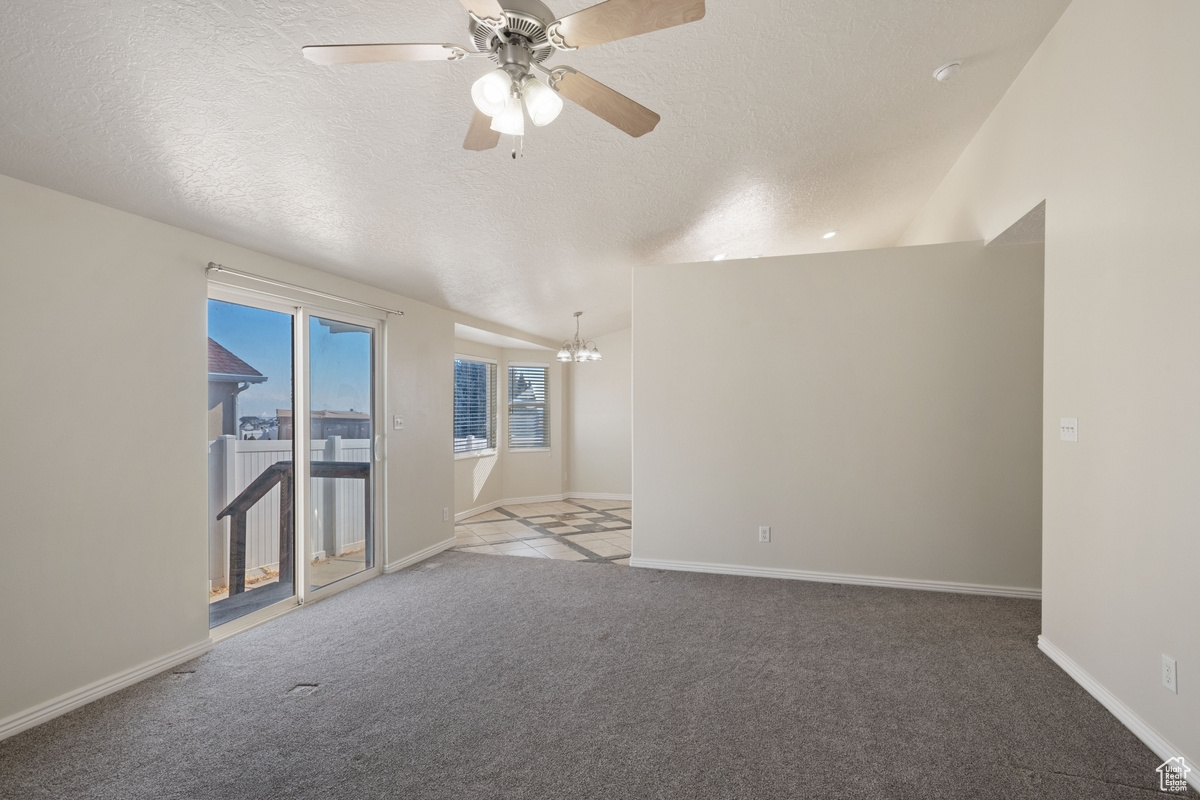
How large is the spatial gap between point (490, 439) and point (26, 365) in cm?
552

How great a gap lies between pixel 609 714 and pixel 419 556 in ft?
10.3

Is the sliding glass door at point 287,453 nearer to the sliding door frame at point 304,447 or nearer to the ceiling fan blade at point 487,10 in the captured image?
the sliding door frame at point 304,447

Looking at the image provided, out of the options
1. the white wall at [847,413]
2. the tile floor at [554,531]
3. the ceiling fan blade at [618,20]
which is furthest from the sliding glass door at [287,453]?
the ceiling fan blade at [618,20]

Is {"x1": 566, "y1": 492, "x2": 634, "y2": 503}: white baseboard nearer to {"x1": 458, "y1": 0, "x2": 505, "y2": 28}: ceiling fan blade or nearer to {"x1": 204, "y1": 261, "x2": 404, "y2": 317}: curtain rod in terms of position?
{"x1": 204, "y1": 261, "x2": 404, "y2": 317}: curtain rod

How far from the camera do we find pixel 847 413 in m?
4.10

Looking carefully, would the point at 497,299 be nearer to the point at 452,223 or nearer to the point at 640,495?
the point at 452,223

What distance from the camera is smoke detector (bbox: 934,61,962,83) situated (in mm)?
2705

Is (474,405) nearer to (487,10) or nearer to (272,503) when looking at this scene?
(272,503)

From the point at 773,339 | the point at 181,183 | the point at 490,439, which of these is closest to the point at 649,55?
the point at 181,183

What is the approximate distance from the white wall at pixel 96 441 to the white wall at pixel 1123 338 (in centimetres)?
449

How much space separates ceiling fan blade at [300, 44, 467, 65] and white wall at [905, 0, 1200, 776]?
2.45 m

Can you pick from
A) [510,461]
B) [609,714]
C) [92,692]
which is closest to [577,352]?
[510,461]

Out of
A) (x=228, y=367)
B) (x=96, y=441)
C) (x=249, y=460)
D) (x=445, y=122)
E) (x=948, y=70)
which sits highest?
(x=948, y=70)

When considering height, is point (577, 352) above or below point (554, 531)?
above
